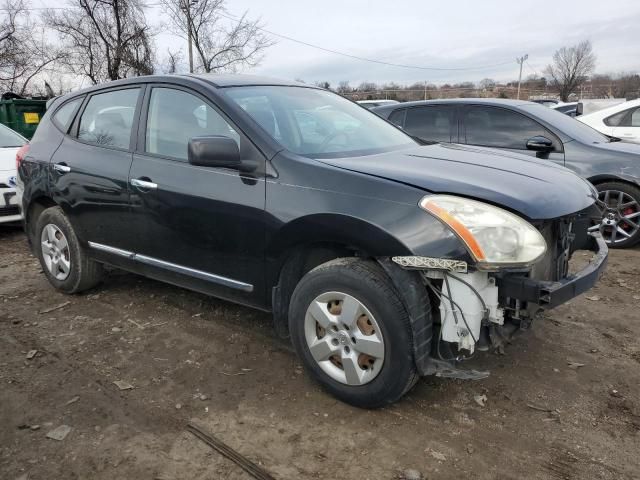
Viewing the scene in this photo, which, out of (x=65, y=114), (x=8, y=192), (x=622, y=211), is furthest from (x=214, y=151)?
(x=8, y=192)

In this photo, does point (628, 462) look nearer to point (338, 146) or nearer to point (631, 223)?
point (338, 146)

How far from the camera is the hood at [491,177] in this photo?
7.76 ft

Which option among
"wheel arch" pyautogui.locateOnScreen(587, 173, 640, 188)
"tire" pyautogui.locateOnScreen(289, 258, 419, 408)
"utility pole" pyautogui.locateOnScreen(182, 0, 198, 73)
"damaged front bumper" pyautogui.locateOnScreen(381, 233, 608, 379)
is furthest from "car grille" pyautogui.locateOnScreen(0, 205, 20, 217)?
"utility pole" pyautogui.locateOnScreen(182, 0, 198, 73)

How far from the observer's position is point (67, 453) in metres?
2.36

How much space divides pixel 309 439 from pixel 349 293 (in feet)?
2.35

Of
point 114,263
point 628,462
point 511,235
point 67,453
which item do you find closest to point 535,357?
point 628,462

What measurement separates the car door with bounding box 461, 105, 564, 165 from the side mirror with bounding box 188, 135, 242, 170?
12.6 feet

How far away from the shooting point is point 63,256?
426 centimetres

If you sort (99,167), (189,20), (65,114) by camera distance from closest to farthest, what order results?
(99,167) → (65,114) → (189,20)

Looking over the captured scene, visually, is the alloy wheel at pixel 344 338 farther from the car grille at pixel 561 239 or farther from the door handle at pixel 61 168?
the door handle at pixel 61 168

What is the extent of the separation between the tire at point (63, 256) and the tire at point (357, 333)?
2.25 m

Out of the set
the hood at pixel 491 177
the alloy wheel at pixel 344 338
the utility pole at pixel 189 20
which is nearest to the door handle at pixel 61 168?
the hood at pixel 491 177

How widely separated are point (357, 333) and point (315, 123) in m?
1.47

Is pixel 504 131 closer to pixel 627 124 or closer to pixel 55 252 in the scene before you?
pixel 627 124
